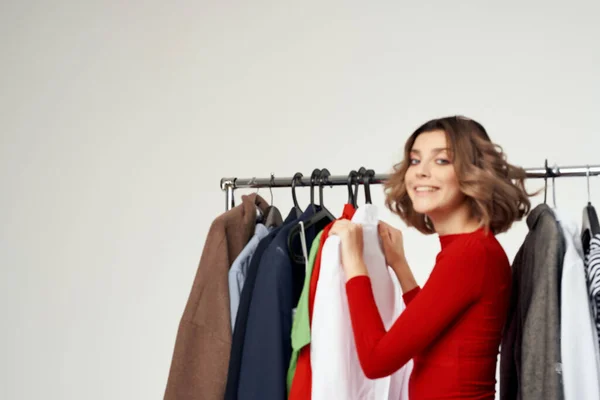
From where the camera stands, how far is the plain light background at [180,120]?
130 inches

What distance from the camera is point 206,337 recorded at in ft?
6.84

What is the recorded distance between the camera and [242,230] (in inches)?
86.6

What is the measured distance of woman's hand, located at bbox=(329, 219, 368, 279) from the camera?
75.2 inches

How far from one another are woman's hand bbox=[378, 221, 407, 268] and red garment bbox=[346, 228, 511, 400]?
24cm

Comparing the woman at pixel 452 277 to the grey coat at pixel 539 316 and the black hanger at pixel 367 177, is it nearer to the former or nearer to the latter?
the grey coat at pixel 539 316

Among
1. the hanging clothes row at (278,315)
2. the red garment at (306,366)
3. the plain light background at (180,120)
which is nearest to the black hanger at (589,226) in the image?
the hanging clothes row at (278,315)

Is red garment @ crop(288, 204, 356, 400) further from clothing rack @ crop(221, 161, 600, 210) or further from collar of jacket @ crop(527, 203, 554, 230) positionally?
collar of jacket @ crop(527, 203, 554, 230)

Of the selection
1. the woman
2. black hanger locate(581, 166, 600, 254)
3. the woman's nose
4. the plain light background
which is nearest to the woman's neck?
the woman

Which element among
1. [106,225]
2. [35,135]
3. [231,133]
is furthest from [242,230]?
[35,135]

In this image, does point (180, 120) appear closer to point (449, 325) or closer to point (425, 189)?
point (425, 189)

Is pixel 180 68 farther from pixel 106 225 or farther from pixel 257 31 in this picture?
pixel 106 225

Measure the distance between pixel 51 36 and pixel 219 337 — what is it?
7.84 feet

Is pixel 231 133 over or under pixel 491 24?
under

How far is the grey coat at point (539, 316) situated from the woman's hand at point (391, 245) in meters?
0.33
